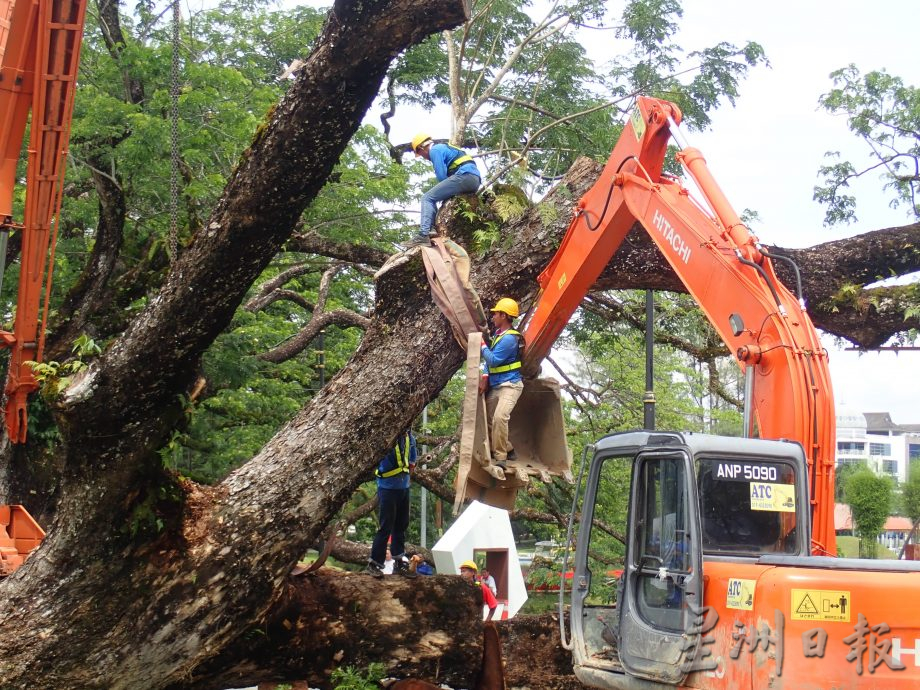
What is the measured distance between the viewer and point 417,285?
709 centimetres

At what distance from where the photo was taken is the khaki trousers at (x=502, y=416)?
6.41 metres

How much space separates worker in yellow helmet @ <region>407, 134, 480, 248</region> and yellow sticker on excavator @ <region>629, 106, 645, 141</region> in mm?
1255

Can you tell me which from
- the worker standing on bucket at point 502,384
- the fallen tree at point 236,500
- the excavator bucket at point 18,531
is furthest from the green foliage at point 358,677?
the excavator bucket at point 18,531

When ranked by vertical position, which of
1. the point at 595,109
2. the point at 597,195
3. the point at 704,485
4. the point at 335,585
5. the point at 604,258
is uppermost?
the point at 595,109

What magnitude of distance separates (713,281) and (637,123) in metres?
1.53

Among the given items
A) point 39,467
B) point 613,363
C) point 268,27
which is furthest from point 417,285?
point 613,363

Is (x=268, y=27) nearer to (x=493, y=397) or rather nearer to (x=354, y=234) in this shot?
(x=354, y=234)

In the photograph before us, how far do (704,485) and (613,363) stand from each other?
14.5 meters

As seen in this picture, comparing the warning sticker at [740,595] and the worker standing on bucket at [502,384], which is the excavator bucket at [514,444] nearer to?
the worker standing on bucket at [502,384]

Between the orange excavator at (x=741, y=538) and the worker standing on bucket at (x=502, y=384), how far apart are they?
0.62 metres

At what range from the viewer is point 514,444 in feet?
22.5

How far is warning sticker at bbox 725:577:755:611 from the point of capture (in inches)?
170

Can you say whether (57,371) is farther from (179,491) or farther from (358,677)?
(358,677)

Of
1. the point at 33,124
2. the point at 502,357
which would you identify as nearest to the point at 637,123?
the point at 502,357
